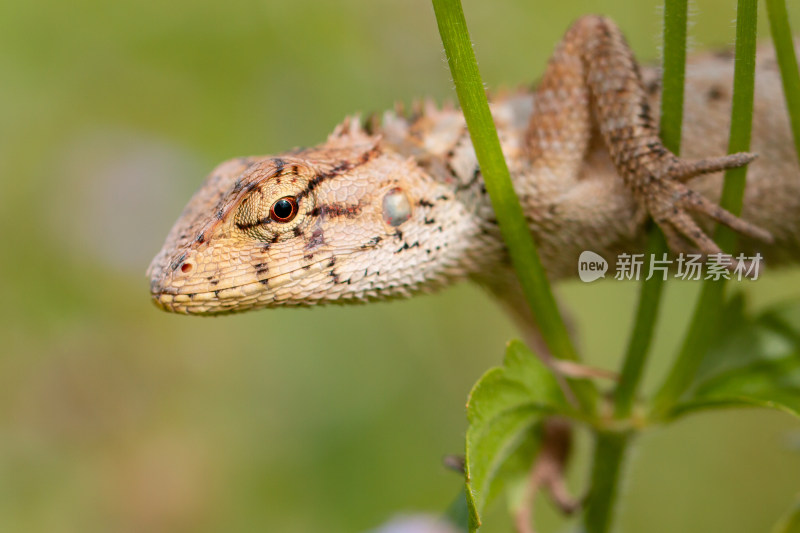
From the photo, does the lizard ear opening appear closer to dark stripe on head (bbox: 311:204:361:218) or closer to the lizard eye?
dark stripe on head (bbox: 311:204:361:218)

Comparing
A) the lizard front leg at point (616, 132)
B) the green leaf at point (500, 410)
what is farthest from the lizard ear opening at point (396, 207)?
the green leaf at point (500, 410)

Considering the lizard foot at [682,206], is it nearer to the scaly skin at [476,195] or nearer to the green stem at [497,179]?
the scaly skin at [476,195]

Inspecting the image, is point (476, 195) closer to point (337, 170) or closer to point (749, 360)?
point (337, 170)

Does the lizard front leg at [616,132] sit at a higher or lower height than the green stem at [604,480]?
higher

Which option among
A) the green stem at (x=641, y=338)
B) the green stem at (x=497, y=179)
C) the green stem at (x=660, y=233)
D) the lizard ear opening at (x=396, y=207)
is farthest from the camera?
the lizard ear opening at (x=396, y=207)

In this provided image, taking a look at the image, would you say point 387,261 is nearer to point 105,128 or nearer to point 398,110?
point 398,110

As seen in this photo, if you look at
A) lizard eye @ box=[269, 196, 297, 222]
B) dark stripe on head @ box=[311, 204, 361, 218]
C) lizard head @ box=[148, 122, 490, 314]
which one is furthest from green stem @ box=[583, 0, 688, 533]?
lizard eye @ box=[269, 196, 297, 222]

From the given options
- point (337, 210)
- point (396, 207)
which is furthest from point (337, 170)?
point (396, 207)
